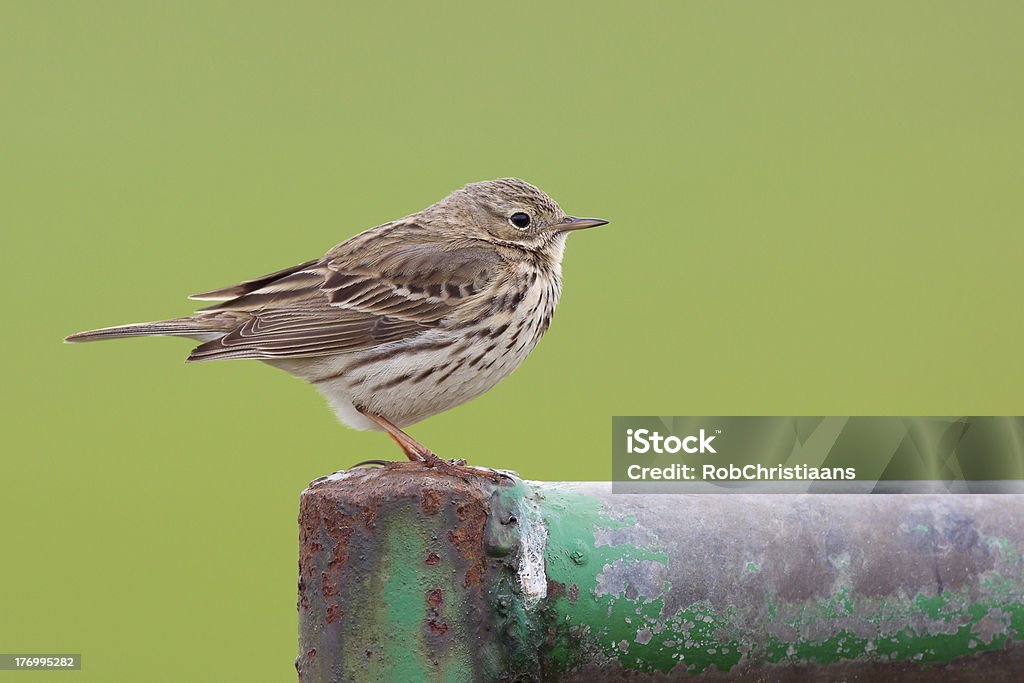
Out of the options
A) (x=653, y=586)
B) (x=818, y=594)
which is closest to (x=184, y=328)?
(x=653, y=586)

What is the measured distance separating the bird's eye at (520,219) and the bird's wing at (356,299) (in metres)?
0.26

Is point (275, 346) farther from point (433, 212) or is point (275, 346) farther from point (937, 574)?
point (937, 574)

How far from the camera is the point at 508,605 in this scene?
278 centimetres

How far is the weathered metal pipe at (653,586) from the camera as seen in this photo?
2641 mm

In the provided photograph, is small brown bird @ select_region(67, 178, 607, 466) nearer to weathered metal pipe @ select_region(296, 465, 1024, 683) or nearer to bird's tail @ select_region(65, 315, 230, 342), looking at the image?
bird's tail @ select_region(65, 315, 230, 342)

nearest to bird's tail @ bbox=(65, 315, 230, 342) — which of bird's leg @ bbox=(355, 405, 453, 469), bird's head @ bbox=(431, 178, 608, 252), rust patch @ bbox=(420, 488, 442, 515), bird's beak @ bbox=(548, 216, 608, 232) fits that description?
bird's leg @ bbox=(355, 405, 453, 469)

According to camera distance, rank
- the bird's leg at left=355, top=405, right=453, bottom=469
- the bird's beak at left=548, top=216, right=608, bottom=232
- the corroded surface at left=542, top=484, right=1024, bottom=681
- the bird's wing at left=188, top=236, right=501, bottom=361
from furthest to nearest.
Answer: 1. the bird's beak at left=548, top=216, right=608, bottom=232
2. the bird's wing at left=188, top=236, right=501, bottom=361
3. the bird's leg at left=355, top=405, right=453, bottom=469
4. the corroded surface at left=542, top=484, right=1024, bottom=681

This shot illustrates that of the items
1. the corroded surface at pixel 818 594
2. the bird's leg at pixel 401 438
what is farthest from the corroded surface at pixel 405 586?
the bird's leg at pixel 401 438

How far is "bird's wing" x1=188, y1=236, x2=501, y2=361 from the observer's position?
527cm

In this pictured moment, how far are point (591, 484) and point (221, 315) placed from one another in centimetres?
298

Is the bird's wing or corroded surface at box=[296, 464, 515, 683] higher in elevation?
the bird's wing

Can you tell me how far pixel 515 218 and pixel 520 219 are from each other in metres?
0.02

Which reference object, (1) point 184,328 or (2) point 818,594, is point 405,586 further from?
(1) point 184,328

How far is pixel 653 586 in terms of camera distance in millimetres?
2660
